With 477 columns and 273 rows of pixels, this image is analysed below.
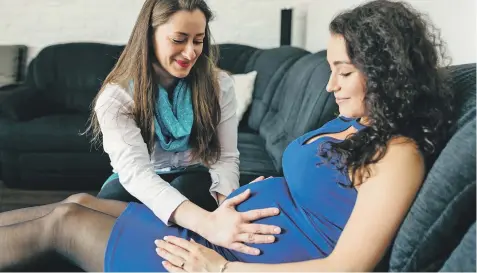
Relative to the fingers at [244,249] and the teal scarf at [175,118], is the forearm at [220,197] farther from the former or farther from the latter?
the fingers at [244,249]

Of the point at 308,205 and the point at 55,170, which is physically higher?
the point at 308,205

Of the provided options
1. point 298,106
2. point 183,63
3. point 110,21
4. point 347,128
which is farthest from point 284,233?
point 110,21

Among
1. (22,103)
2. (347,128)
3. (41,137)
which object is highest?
(347,128)

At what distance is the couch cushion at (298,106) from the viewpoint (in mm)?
1716

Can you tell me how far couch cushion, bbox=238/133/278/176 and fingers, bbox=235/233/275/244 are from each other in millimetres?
786

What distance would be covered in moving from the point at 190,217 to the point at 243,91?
5.72ft

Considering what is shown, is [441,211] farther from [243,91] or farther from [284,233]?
[243,91]

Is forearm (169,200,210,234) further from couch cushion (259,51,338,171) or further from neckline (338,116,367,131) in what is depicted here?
couch cushion (259,51,338,171)

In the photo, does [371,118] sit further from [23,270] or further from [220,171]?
[23,270]

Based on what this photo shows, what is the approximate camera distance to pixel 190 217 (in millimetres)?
1178

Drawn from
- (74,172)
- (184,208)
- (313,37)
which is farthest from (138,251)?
(313,37)

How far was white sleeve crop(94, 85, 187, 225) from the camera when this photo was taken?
1.28 meters

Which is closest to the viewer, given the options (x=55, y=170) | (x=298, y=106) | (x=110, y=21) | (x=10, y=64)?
(x=298, y=106)

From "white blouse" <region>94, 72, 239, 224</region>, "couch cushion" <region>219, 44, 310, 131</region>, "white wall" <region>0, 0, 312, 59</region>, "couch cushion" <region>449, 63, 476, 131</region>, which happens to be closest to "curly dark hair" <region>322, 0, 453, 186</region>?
"couch cushion" <region>449, 63, 476, 131</region>
